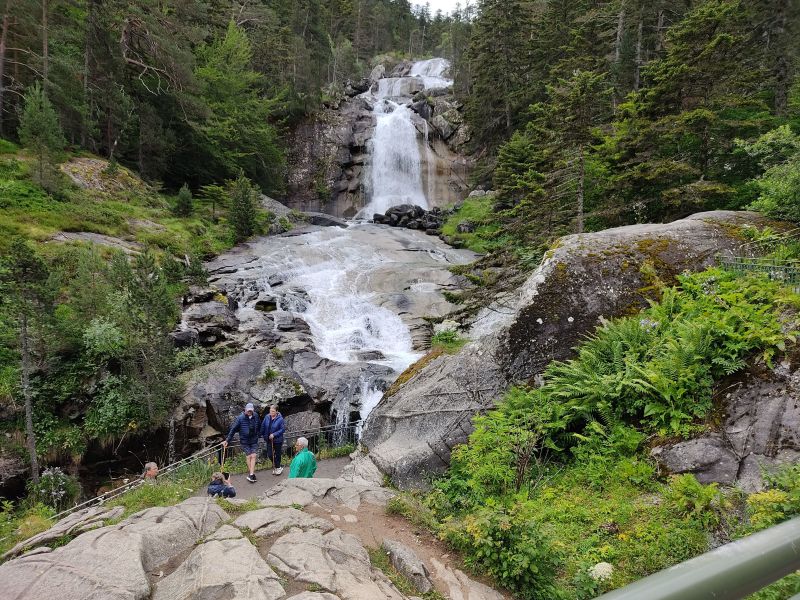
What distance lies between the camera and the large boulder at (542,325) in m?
9.05

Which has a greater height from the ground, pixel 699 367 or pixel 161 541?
pixel 699 367

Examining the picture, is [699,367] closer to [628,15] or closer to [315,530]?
[315,530]

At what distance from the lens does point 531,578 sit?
197 inches

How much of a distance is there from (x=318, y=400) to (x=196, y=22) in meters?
42.1

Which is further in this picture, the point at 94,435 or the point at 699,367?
the point at 94,435

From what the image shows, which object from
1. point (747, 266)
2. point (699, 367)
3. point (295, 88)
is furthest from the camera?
point (295, 88)

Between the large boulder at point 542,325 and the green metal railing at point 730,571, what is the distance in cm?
778

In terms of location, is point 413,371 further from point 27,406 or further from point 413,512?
point 27,406

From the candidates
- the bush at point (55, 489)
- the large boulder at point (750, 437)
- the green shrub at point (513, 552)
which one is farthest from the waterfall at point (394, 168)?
the green shrub at point (513, 552)

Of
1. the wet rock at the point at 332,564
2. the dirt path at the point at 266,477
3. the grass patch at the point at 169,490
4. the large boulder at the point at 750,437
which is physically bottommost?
the dirt path at the point at 266,477

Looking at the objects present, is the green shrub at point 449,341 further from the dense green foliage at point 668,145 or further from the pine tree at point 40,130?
the pine tree at point 40,130

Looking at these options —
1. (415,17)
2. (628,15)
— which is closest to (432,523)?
(628,15)

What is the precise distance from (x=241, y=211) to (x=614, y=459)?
2606 centimetres

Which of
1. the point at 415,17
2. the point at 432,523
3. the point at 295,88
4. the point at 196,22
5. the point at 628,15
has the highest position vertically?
the point at 415,17
